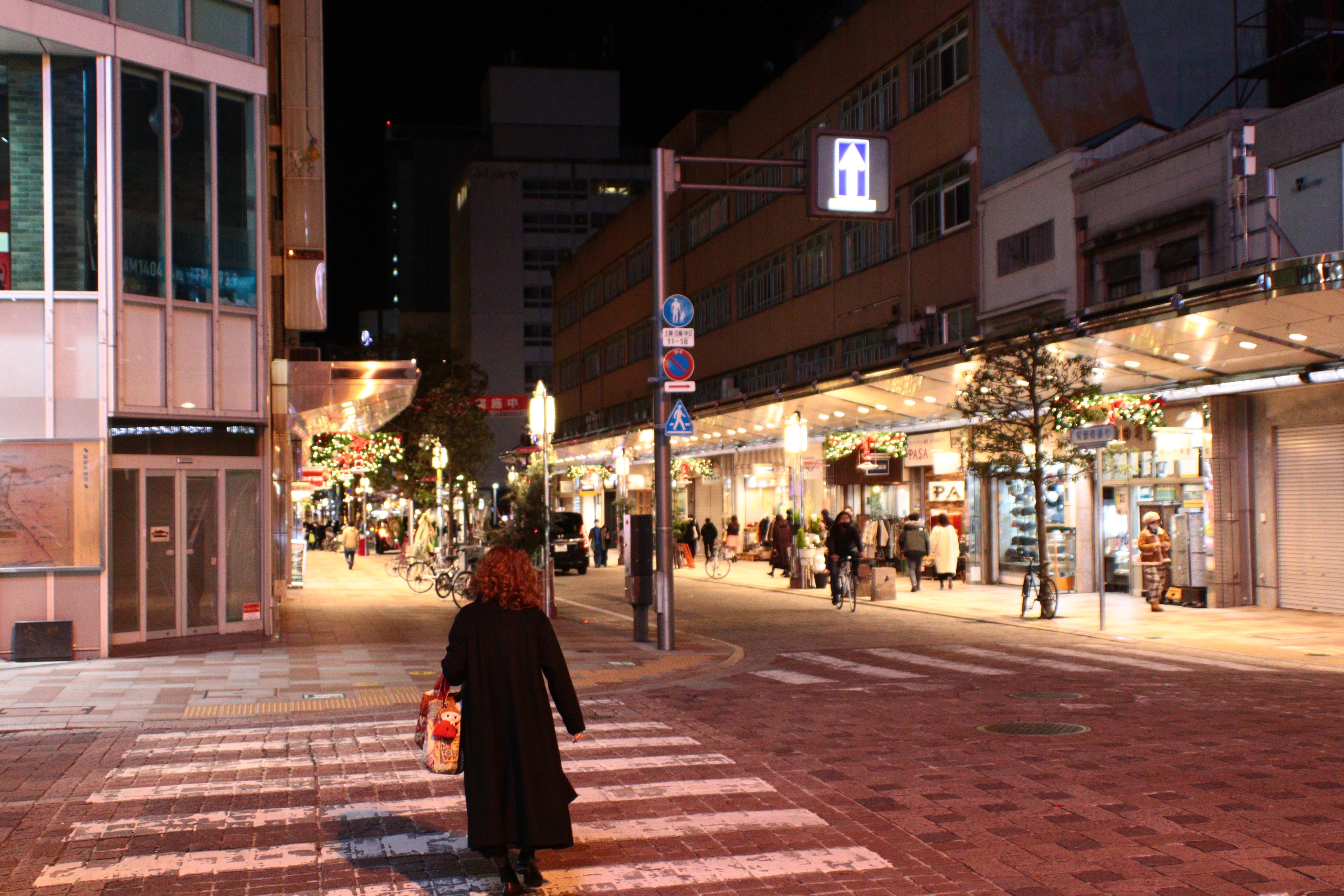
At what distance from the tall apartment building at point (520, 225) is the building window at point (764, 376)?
56094 mm

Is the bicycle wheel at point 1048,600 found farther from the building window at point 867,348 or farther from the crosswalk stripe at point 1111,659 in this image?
the building window at point 867,348

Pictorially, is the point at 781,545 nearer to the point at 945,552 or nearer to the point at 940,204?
the point at 945,552

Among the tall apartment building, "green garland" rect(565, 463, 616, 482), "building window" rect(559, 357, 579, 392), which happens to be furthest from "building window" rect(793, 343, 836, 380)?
the tall apartment building

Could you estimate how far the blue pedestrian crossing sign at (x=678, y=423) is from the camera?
682 inches

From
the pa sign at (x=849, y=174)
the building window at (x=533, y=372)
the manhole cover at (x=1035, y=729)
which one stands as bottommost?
the manhole cover at (x=1035, y=729)

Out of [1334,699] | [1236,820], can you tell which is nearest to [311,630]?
[1334,699]

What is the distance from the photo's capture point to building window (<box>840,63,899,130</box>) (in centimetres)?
3700

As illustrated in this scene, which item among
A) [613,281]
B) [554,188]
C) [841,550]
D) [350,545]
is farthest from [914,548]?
[554,188]

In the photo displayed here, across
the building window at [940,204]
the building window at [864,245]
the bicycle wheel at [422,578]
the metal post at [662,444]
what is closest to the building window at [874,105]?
the building window at [940,204]

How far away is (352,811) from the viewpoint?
26.0 ft

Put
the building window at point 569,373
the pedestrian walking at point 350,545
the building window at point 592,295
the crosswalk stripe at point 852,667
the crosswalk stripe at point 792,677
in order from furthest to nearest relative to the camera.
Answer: the building window at point 569,373 < the building window at point 592,295 < the pedestrian walking at point 350,545 < the crosswalk stripe at point 852,667 < the crosswalk stripe at point 792,677

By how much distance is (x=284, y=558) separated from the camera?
29.9m

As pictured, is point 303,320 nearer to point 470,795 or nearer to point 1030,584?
point 1030,584

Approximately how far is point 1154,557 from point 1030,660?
29.2 feet
